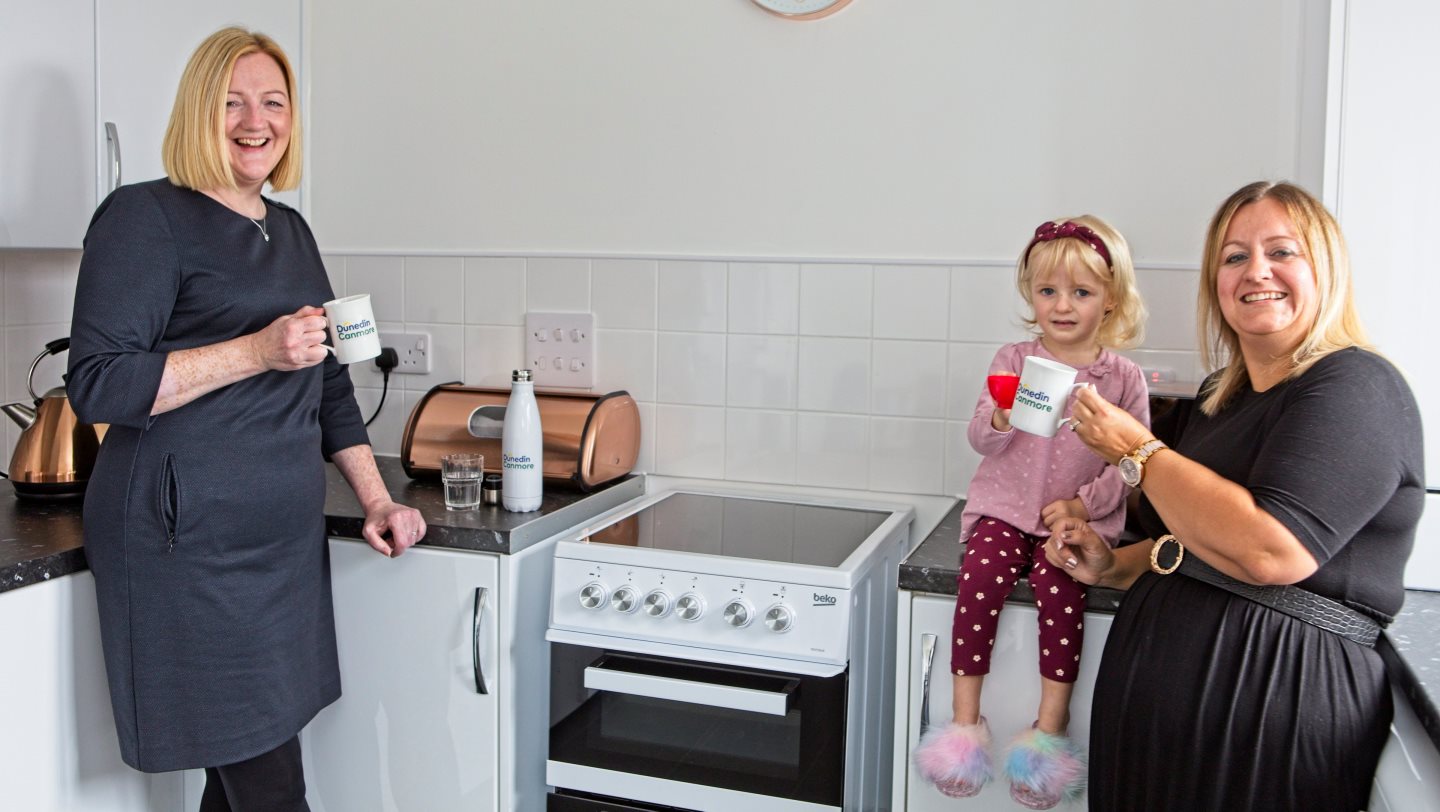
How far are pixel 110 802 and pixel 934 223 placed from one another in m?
1.63

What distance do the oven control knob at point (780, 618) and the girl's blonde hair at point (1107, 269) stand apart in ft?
1.78

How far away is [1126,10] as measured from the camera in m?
2.02

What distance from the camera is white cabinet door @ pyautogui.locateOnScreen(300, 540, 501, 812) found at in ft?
6.09

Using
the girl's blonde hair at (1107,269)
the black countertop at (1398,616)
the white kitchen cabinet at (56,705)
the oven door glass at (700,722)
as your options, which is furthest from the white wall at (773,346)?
the white kitchen cabinet at (56,705)

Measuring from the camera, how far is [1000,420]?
1.65m

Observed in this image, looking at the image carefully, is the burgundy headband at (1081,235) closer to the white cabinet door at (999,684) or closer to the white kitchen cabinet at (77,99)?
the white cabinet door at (999,684)

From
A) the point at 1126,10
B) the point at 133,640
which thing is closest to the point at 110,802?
the point at 133,640

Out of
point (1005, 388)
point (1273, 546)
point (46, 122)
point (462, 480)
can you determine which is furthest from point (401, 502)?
point (1273, 546)

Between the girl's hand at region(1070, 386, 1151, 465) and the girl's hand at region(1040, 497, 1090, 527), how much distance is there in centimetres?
25

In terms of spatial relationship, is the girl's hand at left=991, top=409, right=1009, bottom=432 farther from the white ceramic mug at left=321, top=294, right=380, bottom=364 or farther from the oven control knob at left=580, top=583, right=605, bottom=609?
the white ceramic mug at left=321, top=294, right=380, bottom=364

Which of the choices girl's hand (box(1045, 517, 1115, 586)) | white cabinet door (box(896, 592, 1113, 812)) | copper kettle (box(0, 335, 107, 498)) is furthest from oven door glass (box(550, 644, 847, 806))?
copper kettle (box(0, 335, 107, 498))

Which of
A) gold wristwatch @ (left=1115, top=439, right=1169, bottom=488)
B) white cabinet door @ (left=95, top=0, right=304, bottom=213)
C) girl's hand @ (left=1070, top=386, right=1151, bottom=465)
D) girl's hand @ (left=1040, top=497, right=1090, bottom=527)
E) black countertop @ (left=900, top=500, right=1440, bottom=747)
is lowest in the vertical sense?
black countertop @ (left=900, top=500, right=1440, bottom=747)

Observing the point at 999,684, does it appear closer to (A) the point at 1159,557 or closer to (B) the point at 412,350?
(A) the point at 1159,557

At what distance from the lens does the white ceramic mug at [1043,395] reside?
1.38m
